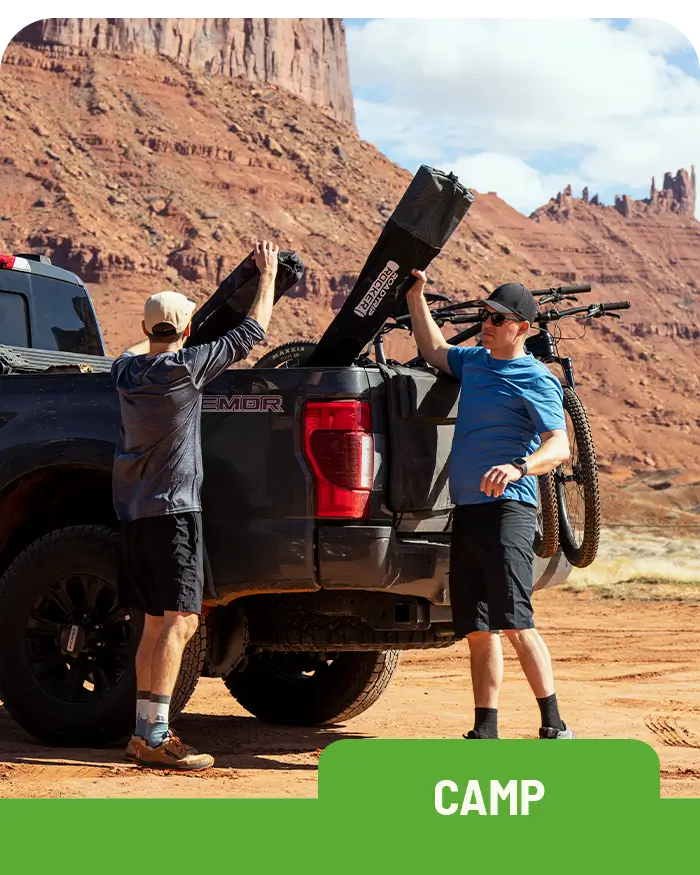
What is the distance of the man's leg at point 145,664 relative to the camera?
562 cm

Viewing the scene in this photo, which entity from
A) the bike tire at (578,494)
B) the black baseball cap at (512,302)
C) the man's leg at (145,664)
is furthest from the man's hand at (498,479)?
the bike tire at (578,494)

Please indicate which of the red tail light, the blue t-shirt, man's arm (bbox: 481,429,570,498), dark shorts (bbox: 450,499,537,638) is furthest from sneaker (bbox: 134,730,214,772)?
man's arm (bbox: 481,429,570,498)

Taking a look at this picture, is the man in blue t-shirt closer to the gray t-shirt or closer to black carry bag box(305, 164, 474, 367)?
black carry bag box(305, 164, 474, 367)

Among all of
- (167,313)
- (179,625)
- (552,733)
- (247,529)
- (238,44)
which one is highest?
(238,44)

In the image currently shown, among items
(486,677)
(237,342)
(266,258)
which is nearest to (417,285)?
(266,258)

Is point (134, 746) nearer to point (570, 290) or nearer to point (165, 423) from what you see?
point (165, 423)

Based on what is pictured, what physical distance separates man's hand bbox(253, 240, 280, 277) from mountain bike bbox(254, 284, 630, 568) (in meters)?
0.63

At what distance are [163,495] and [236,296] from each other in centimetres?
139

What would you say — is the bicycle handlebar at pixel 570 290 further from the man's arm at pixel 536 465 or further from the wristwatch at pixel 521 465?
the wristwatch at pixel 521 465

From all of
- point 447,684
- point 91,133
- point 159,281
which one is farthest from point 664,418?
point 447,684

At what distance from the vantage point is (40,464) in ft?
20.1

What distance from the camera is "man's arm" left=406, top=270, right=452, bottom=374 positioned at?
228 inches

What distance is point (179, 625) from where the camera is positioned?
5.54m

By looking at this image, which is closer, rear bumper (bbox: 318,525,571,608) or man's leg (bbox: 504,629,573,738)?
man's leg (bbox: 504,629,573,738)
